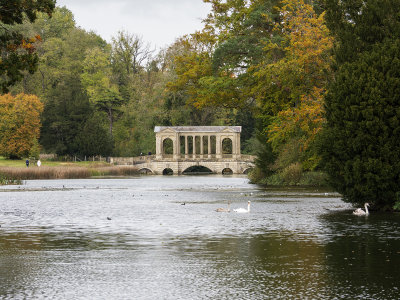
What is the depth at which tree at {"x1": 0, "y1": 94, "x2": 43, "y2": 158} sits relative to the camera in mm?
113312

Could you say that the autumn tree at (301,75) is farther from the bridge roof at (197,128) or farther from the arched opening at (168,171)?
the arched opening at (168,171)

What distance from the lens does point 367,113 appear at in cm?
2834

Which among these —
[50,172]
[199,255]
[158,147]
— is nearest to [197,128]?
[158,147]

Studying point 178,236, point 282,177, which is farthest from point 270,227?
point 282,177

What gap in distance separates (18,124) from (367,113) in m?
95.3

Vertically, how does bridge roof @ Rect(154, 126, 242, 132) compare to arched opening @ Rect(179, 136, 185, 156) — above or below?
above

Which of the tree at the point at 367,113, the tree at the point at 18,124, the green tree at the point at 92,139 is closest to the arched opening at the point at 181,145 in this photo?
the green tree at the point at 92,139

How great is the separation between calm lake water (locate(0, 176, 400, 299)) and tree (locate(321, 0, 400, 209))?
1.55 m

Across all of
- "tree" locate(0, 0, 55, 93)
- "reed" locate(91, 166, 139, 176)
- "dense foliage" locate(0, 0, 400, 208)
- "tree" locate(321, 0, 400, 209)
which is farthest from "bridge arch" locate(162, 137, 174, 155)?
"tree" locate(0, 0, 55, 93)

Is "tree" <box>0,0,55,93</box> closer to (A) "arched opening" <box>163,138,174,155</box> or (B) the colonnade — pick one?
(B) the colonnade

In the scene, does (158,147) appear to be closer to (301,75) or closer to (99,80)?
(99,80)

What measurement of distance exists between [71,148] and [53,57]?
2050 cm

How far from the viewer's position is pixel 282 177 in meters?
60.8

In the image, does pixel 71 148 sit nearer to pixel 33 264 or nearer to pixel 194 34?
pixel 194 34
